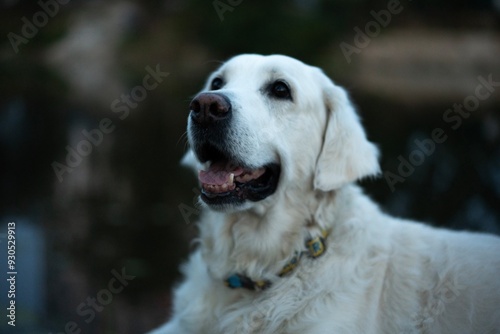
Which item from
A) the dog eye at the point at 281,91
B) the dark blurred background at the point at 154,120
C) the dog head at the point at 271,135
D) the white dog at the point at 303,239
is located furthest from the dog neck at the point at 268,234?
the dark blurred background at the point at 154,120

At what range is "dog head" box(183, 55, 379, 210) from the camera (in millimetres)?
3336

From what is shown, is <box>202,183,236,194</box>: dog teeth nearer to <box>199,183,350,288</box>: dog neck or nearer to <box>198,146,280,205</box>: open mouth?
<box>198,146,280,205</box>: open mouth

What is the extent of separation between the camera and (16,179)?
7.79m

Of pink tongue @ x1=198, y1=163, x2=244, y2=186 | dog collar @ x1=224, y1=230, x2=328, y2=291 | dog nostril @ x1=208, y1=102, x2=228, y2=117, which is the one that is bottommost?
dog collar @ x1=224, y1=230, x2=328, y2=291

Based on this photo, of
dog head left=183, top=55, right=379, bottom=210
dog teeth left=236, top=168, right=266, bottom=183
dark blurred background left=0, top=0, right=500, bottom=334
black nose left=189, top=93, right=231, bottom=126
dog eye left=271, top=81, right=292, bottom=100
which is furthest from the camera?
dark blurred background left=0, top=0, right=500, bottom=334

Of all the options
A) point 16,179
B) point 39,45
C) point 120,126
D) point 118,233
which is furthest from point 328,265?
point 39,45

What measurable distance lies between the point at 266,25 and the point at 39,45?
541 cm

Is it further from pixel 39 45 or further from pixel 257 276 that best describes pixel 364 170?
pixel 39 45

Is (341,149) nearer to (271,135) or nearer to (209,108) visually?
(271,135)

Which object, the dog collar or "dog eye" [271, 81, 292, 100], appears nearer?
the dog collar

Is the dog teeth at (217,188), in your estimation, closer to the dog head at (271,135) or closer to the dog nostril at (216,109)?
the dog head at (271,135)

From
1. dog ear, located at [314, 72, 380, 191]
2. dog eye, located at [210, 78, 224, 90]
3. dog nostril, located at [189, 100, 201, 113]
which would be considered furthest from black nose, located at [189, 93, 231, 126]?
dog ear, located at [314, 72, 380, 191]

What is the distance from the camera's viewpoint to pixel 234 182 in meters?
3.41

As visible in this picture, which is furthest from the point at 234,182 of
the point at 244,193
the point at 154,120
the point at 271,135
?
the point at 154,120
